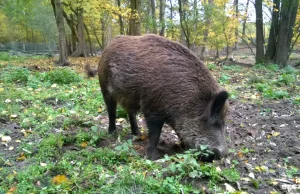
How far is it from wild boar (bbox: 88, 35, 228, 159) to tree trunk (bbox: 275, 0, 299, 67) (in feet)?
37.8

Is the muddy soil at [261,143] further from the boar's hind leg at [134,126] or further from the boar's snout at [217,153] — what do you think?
the boar's hind leg at [134,126]

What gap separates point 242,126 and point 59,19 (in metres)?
10.4

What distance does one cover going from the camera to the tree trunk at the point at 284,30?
1369 cm

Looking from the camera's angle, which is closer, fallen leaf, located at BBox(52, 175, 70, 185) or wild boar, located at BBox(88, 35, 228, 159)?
fallen leaf, located at BBox(52, 175, 70, 185)

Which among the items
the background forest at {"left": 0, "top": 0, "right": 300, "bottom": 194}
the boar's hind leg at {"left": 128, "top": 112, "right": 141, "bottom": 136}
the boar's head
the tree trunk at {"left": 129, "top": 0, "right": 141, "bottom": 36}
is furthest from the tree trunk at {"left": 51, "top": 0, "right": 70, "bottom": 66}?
the boar's head

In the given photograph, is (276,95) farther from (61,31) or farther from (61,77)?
(61,31)

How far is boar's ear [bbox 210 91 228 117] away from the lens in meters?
3.53

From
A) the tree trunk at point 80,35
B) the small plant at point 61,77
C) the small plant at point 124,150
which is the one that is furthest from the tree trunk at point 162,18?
the small plant at point 124,150

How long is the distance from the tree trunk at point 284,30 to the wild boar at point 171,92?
11521mm

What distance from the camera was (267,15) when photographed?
15367 mm

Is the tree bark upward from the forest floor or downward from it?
upward

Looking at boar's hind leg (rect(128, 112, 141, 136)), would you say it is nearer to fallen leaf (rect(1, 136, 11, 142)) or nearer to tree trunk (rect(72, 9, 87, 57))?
fallen leaf (rect(1, 136, 11, 142))

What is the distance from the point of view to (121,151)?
12.4 feet

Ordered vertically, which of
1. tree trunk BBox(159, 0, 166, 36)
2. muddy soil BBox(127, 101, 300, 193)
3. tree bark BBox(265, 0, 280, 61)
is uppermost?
tree trunk BBox(159, 0, 166, 36)
